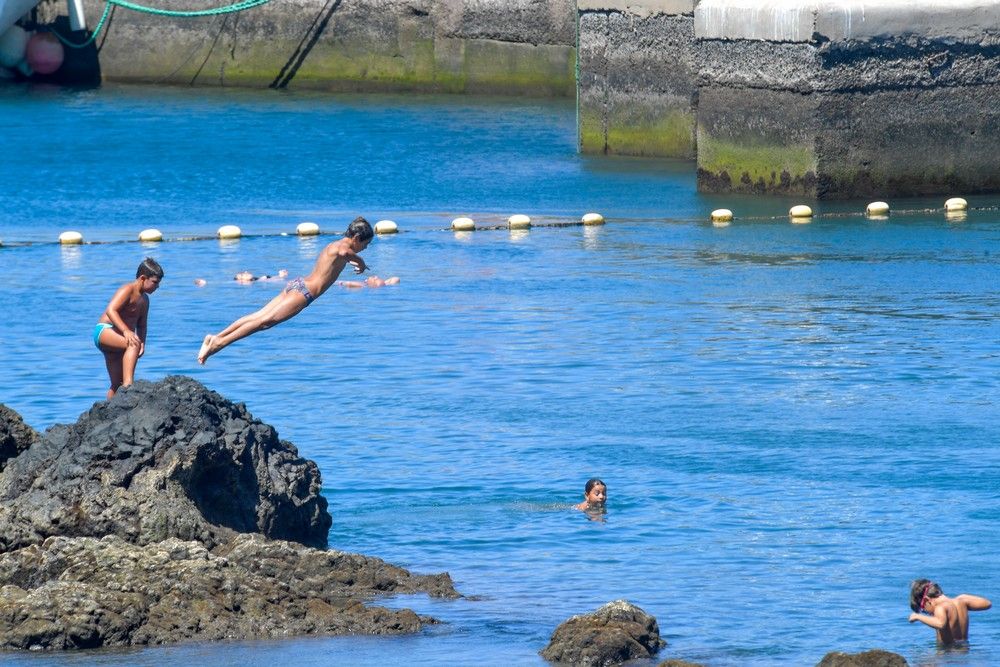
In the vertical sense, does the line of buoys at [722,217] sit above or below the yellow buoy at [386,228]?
below

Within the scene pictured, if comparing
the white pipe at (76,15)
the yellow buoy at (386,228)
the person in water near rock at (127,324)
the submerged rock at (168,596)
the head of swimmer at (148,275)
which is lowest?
the yellow buoy at (386,228)

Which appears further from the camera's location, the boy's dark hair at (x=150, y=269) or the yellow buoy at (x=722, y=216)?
the yellow buoy at (x=722, y=216)

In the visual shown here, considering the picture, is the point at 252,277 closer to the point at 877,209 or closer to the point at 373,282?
the point at 373,282

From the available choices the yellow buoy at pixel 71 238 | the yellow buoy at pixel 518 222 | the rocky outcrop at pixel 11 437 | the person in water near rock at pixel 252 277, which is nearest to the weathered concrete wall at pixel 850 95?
the yellow buoy at pixel 518 222

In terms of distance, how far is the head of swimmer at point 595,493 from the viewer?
1330 cm

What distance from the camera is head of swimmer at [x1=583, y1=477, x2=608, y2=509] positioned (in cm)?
1330

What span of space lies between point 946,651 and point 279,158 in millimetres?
25060

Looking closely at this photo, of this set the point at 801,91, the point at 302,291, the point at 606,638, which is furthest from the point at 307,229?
the point at 606,638

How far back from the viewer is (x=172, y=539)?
11.0 m

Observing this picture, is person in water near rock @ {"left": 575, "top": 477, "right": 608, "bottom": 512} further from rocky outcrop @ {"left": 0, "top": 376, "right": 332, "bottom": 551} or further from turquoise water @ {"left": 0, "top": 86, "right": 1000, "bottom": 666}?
rocky outcrop @ {"left": 0, "top": 376, "right": 332, "bottom": 551}

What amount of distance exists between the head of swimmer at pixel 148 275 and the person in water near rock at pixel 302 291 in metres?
0.58

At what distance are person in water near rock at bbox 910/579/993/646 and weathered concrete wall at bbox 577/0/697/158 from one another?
2045 cm

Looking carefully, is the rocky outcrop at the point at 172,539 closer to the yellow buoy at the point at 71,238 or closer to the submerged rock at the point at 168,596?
the submerged rock at the point at 168,596

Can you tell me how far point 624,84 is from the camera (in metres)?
32.3
